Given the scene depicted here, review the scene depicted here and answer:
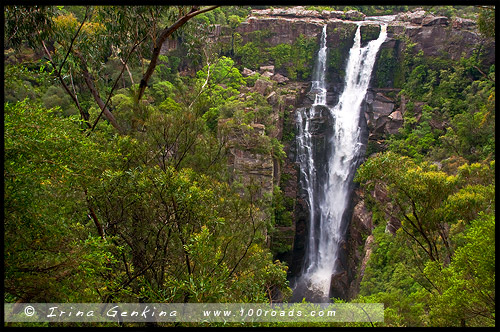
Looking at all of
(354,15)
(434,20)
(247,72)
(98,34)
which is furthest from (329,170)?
(98,34)

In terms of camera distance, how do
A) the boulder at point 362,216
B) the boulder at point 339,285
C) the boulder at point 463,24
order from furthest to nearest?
the boulder at point 463,24 → the boulder at point 362,216 → the boulder at point 339,285

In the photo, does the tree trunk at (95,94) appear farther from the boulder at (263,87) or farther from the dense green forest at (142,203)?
the boulder at (263,87)

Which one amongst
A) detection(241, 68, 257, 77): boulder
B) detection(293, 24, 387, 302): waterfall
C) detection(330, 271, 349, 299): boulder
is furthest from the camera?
detection(241, 68, 257, 77): boulder

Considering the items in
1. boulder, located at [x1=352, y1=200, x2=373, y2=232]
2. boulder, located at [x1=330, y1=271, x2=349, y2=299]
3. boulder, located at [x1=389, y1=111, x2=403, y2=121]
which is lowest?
boulder, located at [x1=330, y1=271, x2=349, y2=299]

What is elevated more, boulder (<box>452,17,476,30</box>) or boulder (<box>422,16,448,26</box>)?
boulder (<box>422,16,448,26</box>)

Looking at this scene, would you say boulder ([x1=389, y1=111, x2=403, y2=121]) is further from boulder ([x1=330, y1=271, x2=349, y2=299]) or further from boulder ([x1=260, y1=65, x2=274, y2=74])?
boulder ([x1=330, y1=271, x2=349, y2=299])

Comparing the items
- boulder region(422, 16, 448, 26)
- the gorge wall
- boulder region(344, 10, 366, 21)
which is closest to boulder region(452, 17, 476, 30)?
the gorge wall

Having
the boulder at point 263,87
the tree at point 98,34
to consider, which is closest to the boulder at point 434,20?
the boulder at point 263,87

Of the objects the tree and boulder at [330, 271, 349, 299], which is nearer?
the tree

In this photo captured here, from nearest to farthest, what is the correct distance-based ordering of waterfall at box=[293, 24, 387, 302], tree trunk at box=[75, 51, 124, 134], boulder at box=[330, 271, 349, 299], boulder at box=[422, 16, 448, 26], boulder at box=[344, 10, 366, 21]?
tree trunk at box=[75, 51, 124, 134], boulder at box=[330, 271, 349, 299], waterfall at box=[293, 24, 387, 302], boulder at box=[422, 16, 448, 26], boulder at box=[344, 10, 366, 21]

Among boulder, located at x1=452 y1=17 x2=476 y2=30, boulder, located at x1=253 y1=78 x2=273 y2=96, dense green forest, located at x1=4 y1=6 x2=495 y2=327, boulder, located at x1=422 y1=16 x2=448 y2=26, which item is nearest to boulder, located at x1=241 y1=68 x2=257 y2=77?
boulder, located at x1=253 y1=78 x2=273 y2=96
